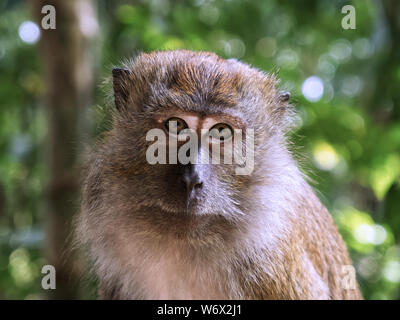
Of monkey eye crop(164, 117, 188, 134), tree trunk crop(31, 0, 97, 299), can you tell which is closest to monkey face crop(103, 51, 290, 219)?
monkey eye crop(164, 117, 188, 134)

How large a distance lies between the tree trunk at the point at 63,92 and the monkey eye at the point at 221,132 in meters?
2.16

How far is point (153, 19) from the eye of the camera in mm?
3967

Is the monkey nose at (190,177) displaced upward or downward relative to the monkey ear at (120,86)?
downward

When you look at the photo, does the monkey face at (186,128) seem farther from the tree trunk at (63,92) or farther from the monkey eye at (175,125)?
the tree trunk at (63,92)

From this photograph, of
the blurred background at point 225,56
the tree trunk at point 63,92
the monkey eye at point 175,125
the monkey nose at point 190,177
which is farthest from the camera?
the tree trunk at point 63,92

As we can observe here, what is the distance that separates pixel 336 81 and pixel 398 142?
136 inches

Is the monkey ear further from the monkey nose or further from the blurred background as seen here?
the monkey nose

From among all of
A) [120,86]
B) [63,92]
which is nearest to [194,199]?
[120,86]

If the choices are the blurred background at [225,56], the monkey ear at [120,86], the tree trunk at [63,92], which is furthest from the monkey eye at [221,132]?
the tree trunk at [63,92]

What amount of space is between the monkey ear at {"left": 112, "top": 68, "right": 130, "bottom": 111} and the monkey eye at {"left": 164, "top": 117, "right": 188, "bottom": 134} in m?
0.39

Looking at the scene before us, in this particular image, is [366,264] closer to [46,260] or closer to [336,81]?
[46,260]

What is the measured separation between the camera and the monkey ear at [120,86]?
1.93 m

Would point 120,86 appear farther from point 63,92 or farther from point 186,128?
point 63,92
